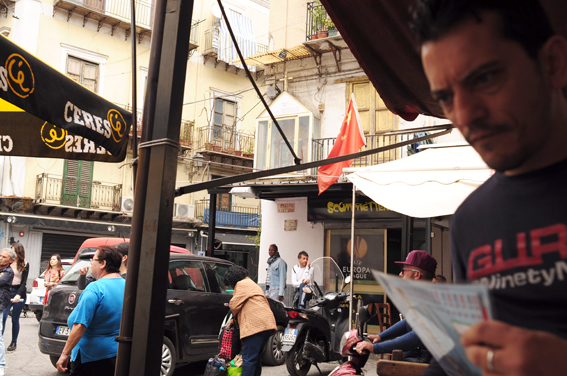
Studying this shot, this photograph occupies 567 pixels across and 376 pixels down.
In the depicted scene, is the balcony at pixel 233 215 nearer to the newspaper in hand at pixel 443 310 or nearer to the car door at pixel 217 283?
the car door at pixel 217 283

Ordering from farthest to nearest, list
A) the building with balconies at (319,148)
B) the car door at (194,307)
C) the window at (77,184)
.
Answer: the window at (77,184), the building with balconies at (319,148), the car door at (194,307)

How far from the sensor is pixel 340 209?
16016mm

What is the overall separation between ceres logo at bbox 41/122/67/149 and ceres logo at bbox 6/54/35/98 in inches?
45.4

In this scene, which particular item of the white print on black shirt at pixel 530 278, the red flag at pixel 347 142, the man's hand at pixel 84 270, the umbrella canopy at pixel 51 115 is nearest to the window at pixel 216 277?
the man's hand at pixel 84 270

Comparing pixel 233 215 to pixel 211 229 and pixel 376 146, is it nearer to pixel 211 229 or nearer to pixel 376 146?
pixel 211 229

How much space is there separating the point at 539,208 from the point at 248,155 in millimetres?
29004

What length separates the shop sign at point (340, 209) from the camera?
50.1 feet

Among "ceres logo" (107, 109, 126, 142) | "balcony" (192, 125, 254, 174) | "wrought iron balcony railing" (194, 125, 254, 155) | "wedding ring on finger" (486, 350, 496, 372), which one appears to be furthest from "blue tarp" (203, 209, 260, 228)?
"wedding ring on finger" (486, 350, 496, 372)

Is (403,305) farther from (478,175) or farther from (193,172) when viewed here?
(193,172)

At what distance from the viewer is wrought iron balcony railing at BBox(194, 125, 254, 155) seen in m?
28.7

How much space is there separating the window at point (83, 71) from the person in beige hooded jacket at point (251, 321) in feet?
68.9

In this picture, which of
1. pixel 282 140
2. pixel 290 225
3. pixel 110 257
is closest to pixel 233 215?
pixel 290 225

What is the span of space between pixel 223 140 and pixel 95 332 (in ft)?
83.3

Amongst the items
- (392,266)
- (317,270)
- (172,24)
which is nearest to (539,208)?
(172,24)
